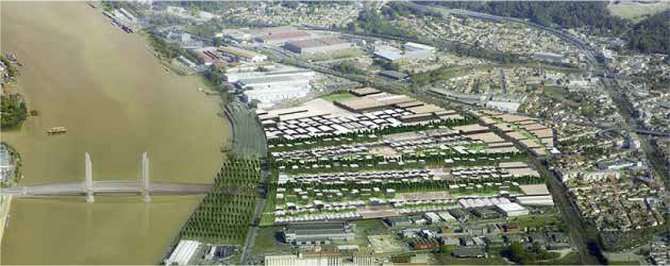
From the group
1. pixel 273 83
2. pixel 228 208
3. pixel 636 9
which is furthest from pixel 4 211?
pixel 636 9

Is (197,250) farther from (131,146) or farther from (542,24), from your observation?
(542,24)

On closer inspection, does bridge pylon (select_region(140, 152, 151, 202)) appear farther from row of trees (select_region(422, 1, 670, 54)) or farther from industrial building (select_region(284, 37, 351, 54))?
row of trees (select_region(422, 1, 670, 54))

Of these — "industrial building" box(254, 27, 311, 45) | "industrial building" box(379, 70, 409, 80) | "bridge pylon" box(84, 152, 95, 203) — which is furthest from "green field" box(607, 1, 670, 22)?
"bridge pylon" box(84, 152, 95, 203)

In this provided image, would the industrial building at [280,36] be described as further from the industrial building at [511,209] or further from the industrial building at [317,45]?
the industrial building at [511,209]

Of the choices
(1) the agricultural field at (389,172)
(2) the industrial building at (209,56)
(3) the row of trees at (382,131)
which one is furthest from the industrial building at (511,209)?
(2) the industrial building at (209,56)

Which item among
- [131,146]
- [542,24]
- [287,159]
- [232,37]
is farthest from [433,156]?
[542,24]

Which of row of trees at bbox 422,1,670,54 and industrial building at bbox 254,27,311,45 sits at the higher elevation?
row of trees at bbox 422,1,670,54
